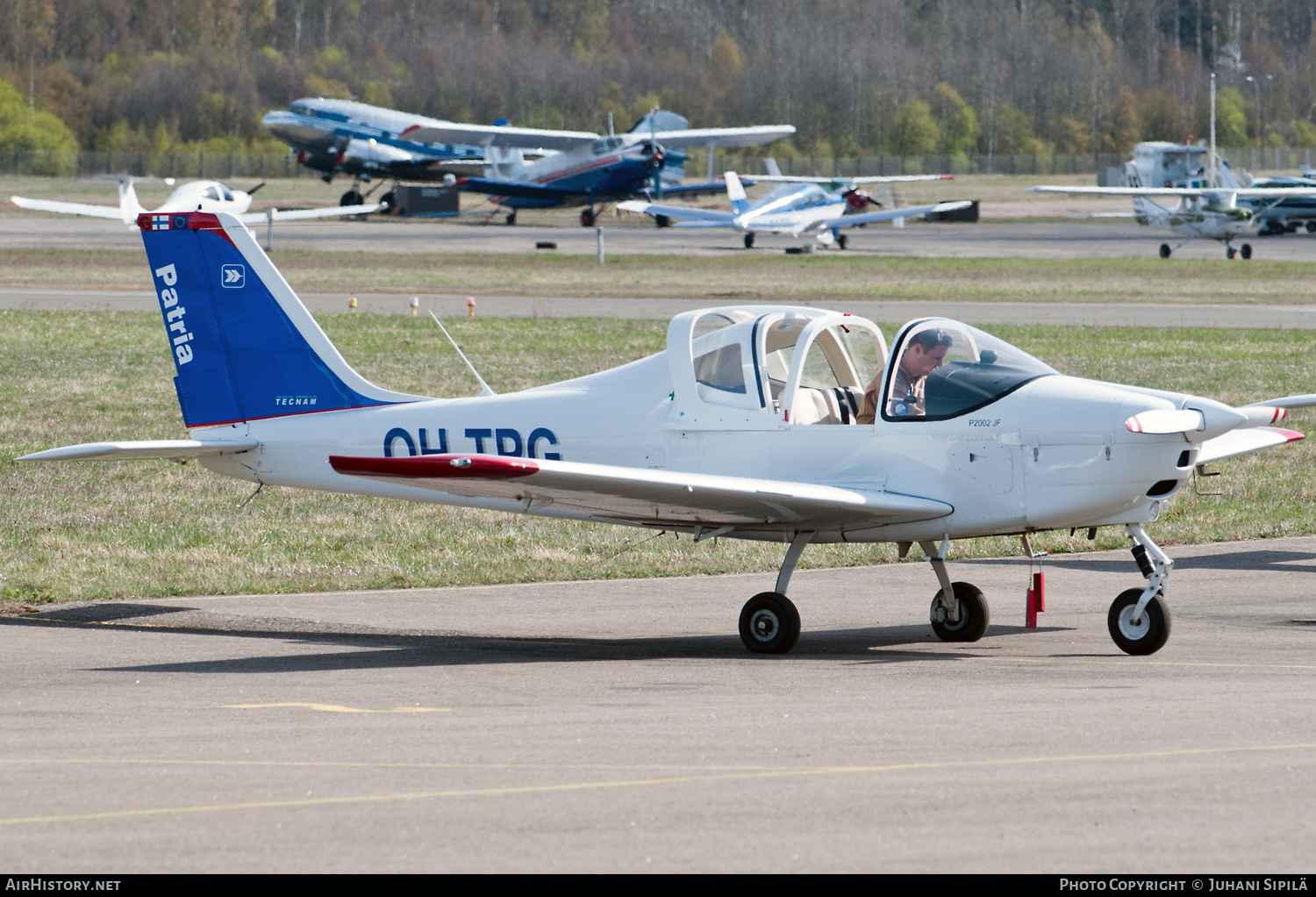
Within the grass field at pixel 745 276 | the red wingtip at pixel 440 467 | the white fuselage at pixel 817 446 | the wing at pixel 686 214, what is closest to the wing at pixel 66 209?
the grass field at pixel 745 276

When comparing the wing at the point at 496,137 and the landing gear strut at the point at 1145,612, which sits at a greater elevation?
the wing at the point at 496,137

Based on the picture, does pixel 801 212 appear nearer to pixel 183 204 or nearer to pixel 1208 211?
pixel 1208 211

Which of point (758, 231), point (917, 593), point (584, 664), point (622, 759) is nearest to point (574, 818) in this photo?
point (622, 759)

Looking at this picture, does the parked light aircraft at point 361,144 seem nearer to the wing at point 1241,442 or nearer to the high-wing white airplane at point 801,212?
the high-wing white airplane at point 801,212

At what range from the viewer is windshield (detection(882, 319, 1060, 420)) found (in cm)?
938

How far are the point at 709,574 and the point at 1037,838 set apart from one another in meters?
7.33

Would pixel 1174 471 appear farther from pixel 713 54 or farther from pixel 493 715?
pixel 713 54

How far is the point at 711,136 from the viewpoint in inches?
3054

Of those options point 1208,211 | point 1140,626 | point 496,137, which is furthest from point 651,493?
point 496,137

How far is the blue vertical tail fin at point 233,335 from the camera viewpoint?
11.2 meters

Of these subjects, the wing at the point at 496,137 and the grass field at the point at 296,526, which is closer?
the grass field at the point at 296,526

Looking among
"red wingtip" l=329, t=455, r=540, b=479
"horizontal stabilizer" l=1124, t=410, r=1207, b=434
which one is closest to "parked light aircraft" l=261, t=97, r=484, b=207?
"red wingtip" l=329, t=455, r=540, b=479

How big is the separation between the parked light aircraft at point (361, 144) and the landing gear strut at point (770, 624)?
235 ft

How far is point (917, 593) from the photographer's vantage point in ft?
37.9
